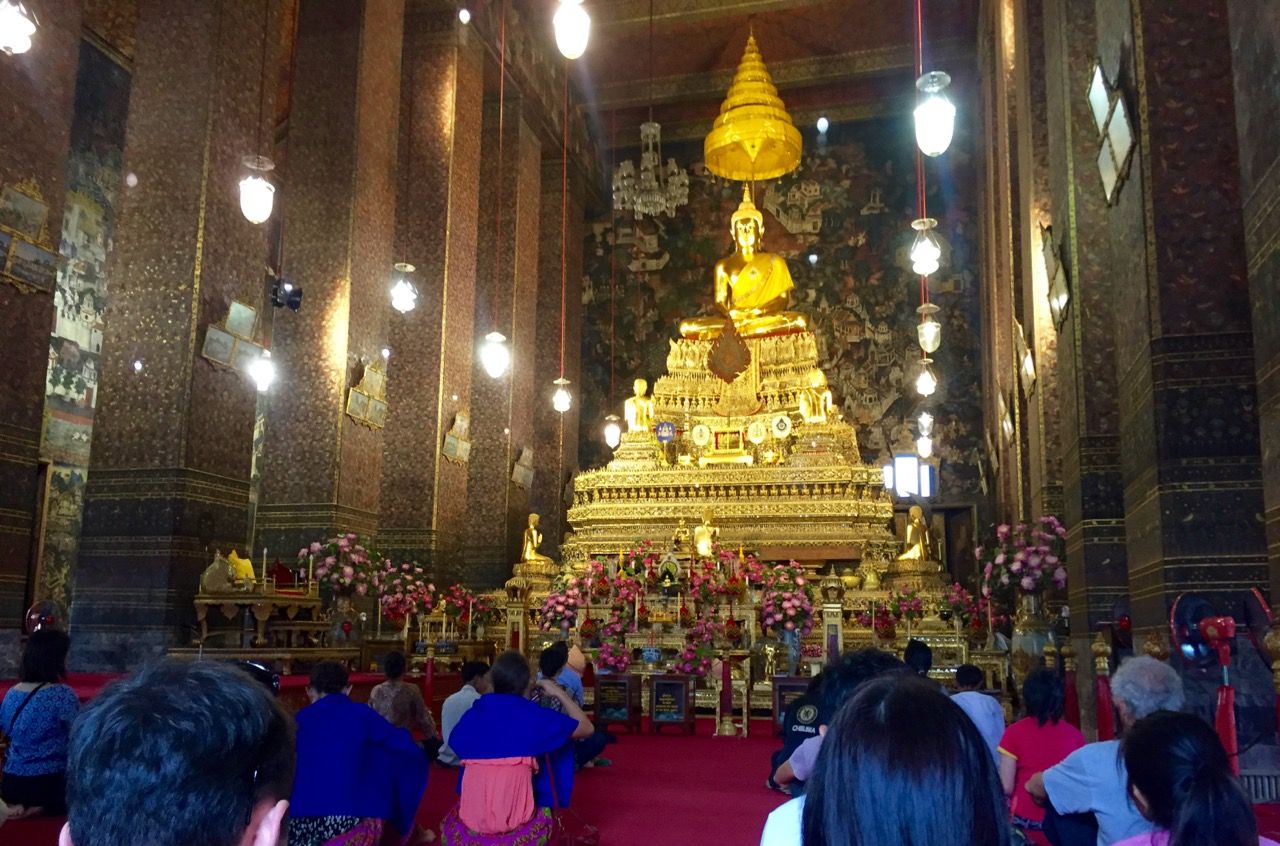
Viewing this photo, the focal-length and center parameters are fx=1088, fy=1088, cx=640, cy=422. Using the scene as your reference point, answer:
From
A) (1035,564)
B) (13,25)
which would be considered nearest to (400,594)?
(1035,564)

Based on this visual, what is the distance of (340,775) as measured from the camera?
11.3 ft

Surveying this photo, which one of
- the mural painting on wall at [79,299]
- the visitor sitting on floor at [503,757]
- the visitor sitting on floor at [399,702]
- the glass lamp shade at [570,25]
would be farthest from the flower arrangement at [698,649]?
the mural painting on wall at [79,299]

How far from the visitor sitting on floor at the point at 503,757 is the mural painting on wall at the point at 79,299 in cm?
1024

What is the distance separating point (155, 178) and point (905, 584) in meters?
9.26

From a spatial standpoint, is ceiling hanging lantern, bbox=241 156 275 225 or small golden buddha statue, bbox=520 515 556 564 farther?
small golden buddha statue, bbox=520 515 556 564

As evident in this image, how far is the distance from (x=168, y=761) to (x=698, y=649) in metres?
9.02

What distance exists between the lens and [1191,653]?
181 inches

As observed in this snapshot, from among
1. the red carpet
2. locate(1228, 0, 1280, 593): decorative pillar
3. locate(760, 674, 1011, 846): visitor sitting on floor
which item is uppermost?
locate(1228, 0, 1280, 593): decorative pillar

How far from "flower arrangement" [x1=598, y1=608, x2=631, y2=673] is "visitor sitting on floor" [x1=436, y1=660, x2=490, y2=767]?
126 inches

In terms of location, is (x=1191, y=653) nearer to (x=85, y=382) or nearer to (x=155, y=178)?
(x=155, y=178)

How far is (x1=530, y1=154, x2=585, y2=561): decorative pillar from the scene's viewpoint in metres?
17.9

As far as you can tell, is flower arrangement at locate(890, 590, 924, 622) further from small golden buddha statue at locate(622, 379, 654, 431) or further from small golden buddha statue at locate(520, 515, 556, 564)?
small golden buddha statue at locate(622, 379, 654, 431)

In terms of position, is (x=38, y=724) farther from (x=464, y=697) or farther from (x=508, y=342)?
(x=508, y=342)

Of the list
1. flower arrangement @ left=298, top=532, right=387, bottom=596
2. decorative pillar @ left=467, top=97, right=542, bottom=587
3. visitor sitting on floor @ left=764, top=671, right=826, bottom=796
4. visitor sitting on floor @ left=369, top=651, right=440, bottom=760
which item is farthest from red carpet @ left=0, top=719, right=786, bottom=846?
decorative pillar @ left=467, top=97, right=542, bottom=587
